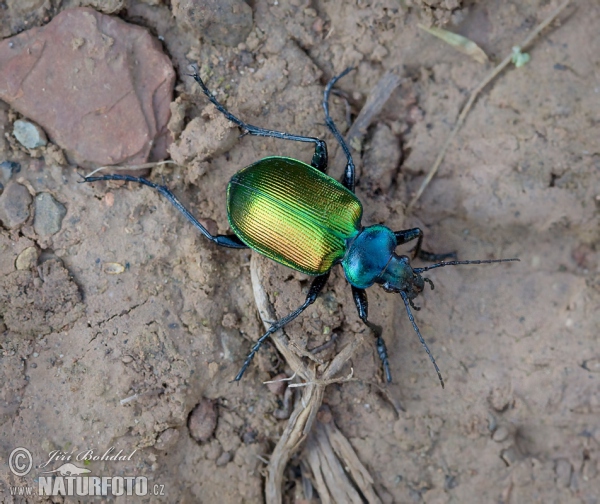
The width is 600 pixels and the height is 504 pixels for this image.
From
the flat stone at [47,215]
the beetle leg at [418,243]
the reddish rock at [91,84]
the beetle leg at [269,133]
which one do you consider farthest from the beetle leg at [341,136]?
the flat stone at [47,215]

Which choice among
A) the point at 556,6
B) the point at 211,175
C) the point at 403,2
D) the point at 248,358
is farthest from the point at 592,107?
the point at 248,358

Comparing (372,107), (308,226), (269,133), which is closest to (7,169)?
(269,133)

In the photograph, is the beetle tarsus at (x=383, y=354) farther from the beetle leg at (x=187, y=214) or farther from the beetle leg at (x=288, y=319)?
the beetle leg at (x=187, y=214)

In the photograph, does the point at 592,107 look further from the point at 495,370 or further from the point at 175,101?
the point at 175,101

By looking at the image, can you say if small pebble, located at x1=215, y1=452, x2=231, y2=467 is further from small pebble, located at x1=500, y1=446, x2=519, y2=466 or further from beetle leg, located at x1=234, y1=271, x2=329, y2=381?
small pebble, located at x1=500, y1=446, x2=519, y2=466

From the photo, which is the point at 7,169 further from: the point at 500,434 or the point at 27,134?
the point at 500,434
